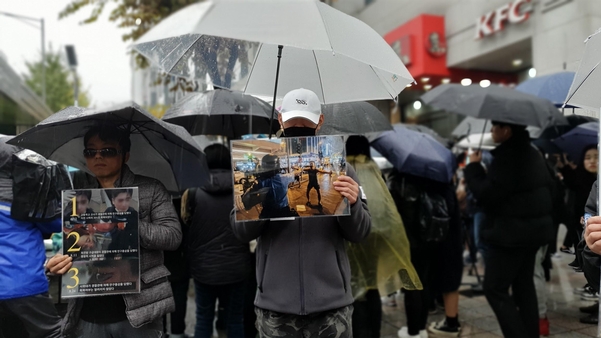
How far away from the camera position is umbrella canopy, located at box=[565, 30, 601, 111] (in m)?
2.20

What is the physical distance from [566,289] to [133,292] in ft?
18.4

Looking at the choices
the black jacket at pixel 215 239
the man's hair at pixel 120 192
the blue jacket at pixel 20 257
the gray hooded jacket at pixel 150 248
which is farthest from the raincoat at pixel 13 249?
the black jacket at pixel 215 239

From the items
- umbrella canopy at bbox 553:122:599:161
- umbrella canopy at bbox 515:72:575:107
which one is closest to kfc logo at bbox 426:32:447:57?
umbrella canopy at bbox 515:72:575:107

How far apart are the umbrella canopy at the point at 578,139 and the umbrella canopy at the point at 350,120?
2.43 meters

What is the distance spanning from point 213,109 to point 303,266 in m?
2.09

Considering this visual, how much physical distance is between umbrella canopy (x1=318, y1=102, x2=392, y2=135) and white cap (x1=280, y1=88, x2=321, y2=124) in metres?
0.97

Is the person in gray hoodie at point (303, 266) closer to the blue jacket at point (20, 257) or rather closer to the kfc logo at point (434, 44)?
the blue jacket at point (20, 257)

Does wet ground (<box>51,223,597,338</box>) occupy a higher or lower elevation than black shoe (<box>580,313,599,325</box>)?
lower

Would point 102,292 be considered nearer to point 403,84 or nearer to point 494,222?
point 403,84

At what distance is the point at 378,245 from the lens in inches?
151

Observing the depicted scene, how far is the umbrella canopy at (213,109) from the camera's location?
4.08m

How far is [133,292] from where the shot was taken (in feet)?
7.69

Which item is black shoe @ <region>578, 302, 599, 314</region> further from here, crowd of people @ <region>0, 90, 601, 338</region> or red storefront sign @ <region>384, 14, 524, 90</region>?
red storefront sign @ <region>384, 14, 524, 90</region>

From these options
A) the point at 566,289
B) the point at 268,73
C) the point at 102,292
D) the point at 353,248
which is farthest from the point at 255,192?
the point at 566,289
